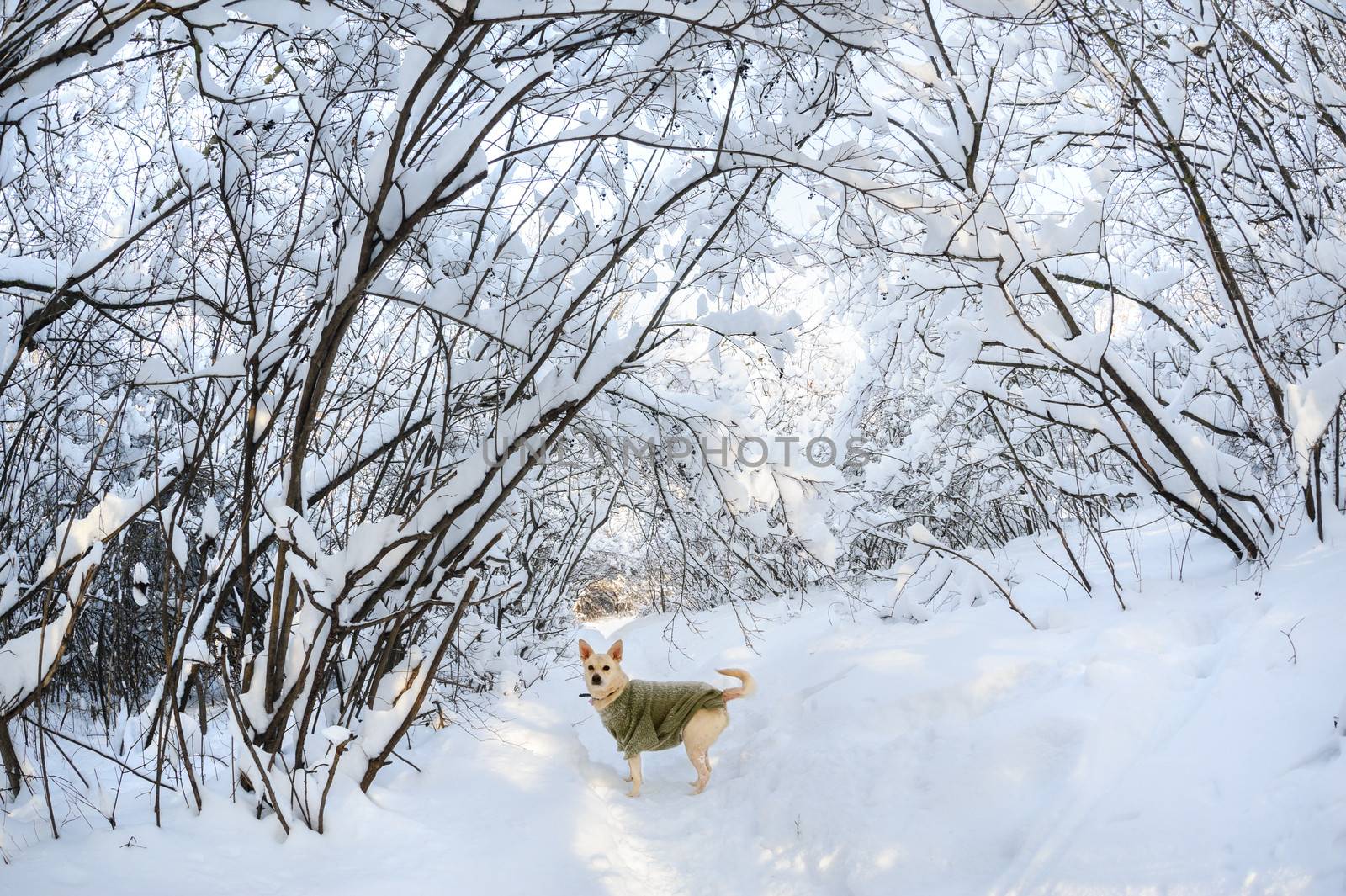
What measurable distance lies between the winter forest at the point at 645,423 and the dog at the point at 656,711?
10cm

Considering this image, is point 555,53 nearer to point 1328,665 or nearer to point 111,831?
point 111,831

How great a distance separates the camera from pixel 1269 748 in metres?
2.02

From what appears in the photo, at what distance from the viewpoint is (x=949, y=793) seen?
2.57 metres

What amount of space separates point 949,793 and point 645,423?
5.47 ft

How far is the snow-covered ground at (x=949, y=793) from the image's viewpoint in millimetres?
1886

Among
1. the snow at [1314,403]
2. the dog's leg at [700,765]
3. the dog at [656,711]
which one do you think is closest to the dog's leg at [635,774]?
the dog at [656,711]

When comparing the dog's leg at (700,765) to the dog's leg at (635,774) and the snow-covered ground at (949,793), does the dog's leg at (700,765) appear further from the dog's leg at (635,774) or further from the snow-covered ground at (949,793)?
the dog's leg at (635,774)

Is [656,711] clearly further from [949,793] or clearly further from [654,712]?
[949,793]

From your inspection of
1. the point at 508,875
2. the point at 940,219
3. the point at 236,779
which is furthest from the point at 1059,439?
the point at 236,779

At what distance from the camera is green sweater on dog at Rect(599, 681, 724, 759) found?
3.64m

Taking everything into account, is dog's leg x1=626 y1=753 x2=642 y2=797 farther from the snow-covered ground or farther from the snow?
the snow

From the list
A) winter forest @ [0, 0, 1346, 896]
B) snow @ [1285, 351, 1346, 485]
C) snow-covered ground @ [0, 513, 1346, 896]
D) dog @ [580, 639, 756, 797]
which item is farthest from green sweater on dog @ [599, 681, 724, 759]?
snow @ [1285, 351, 1346, 485]

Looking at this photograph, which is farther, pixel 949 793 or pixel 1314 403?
pixel 1314 403

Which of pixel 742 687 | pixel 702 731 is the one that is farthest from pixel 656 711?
pixel 742 687
